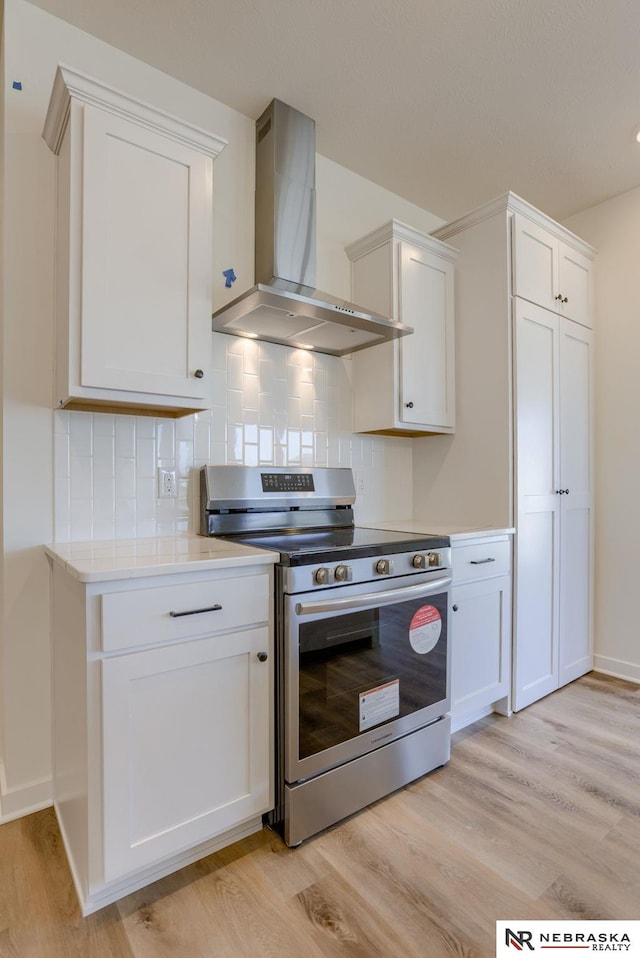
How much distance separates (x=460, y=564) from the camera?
2244 millimetres

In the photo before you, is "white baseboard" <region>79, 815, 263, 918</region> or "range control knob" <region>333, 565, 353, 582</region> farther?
"range control knob" <region>333, 565, 353, 582</region>

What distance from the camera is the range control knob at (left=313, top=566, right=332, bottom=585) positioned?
5.38ft

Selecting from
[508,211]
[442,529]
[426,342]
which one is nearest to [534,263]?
[508,211]

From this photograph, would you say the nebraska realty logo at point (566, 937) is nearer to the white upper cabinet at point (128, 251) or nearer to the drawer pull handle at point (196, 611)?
the drawer pull handle at point (196, 611)

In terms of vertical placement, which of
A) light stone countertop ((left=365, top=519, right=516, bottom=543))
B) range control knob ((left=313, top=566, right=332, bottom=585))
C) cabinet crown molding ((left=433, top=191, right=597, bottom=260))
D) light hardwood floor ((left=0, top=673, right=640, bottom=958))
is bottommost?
light hardwood floor ((left=0, top=673, right=640, bottom=958))

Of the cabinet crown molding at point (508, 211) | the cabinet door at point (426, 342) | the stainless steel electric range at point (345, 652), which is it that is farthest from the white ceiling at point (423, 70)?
the stainless steel electric range at point (345, 652)

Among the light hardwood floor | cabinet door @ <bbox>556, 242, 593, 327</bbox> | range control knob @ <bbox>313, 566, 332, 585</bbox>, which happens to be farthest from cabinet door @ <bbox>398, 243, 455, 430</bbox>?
the light hardwood floor

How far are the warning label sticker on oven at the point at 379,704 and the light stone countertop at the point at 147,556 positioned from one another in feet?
2.11

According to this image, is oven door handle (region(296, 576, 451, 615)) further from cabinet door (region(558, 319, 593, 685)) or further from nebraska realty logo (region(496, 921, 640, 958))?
cabinet door (region(558, 319, 593, 685))

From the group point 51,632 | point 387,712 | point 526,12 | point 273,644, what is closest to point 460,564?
point 387,712

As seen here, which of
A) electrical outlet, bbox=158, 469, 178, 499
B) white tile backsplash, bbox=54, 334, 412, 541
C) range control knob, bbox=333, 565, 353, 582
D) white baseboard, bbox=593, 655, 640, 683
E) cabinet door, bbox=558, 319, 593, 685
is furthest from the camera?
white baseboard, bbox=593, 655, 640, 683

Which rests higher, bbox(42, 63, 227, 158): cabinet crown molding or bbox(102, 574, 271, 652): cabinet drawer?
bbox(42, 63, 227, 158): cabinet crown molding

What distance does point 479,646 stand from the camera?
2.34 m

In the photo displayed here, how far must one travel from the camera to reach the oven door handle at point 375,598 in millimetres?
1627
